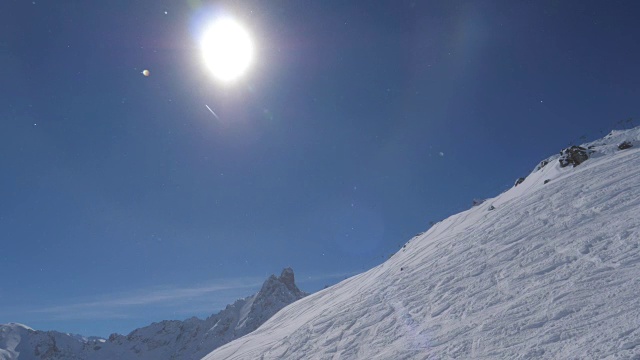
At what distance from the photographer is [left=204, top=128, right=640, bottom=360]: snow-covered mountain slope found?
7100 millimetres

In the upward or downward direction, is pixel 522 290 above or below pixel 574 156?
below

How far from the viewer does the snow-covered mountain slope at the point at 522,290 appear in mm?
7100

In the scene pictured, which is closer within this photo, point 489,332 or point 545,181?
point 489,332

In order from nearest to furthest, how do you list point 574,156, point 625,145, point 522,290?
point 522,290
point 625,145
point 574,156

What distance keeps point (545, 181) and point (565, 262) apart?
947 cm

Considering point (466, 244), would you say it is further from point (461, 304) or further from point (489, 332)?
point (489, 332)

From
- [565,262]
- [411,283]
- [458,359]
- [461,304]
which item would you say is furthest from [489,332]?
[411,283]

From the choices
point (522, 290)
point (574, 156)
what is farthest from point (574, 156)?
point (522, 290)

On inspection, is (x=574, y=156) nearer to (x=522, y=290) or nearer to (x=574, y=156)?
(x=574, y=156)

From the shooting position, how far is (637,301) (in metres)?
6.93

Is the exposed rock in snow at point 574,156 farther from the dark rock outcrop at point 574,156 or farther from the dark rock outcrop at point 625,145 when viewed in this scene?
the dark rock outcrop at point 625,145

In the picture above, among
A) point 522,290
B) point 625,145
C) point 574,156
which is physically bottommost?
point 522,290

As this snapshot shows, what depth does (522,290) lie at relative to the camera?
30.0 feet

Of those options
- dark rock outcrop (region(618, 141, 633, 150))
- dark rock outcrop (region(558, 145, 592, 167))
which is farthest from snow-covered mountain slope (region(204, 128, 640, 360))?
dark rock outcrop (region(558, 145, 592, 167))
